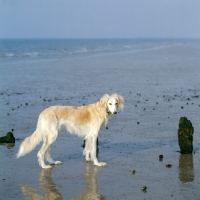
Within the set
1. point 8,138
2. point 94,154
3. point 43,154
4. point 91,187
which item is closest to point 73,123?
point 94,154

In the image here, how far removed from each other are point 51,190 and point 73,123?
265cm

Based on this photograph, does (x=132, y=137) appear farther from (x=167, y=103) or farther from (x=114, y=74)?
(x=114, y=74)

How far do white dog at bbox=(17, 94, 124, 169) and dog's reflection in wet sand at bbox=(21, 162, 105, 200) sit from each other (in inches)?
34.9

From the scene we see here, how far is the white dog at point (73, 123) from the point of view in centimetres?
1112

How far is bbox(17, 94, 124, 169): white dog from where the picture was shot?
11117 mm

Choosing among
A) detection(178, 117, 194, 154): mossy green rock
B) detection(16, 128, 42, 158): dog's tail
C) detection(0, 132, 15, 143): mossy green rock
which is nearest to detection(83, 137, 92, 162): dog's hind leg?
detection(16, 128, 42, 158): dog's tail

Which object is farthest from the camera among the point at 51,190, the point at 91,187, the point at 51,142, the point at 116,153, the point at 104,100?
the point at 116,153

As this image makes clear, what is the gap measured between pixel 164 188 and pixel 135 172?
1321 mm

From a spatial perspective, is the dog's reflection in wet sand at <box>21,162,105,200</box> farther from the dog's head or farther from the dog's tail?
the dog's head

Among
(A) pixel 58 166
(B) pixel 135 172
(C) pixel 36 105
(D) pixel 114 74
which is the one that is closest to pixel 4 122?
(C) pixel 36 105

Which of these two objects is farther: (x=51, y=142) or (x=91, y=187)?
(x=51, y=142)

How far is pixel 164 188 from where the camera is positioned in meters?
9.20

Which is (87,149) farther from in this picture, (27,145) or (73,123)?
(27,145)

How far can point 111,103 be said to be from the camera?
11297 millimetres
